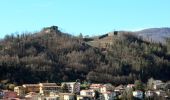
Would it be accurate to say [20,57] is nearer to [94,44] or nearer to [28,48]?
[28,48]

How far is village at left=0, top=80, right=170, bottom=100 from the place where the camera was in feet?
188

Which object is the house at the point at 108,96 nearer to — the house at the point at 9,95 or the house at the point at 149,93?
the house at the point at 149,93

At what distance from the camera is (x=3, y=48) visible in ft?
258

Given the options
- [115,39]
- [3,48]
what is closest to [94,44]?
[115,39]

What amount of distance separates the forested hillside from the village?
3638 millimetres

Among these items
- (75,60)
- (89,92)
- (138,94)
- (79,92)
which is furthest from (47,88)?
(75,60)

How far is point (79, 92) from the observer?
65.1 meters

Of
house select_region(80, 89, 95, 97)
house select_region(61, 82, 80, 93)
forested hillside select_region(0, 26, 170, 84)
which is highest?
forested hillside select_region(0, 26, 170, 84)

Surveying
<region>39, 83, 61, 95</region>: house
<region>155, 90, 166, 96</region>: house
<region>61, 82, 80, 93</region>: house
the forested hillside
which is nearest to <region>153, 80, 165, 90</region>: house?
<region>155, 90, 166, 96</region>: house

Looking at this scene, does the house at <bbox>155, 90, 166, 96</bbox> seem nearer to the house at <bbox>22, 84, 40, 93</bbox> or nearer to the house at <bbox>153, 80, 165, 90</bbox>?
the house at <bbox>153, 80, 165, 90</bbox>

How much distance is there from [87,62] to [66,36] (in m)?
16.3

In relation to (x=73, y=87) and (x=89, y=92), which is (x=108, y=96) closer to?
(x=89, y=92)

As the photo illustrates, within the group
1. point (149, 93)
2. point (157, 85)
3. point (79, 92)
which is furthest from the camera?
point (157, 85)

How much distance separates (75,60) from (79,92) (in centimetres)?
1335
